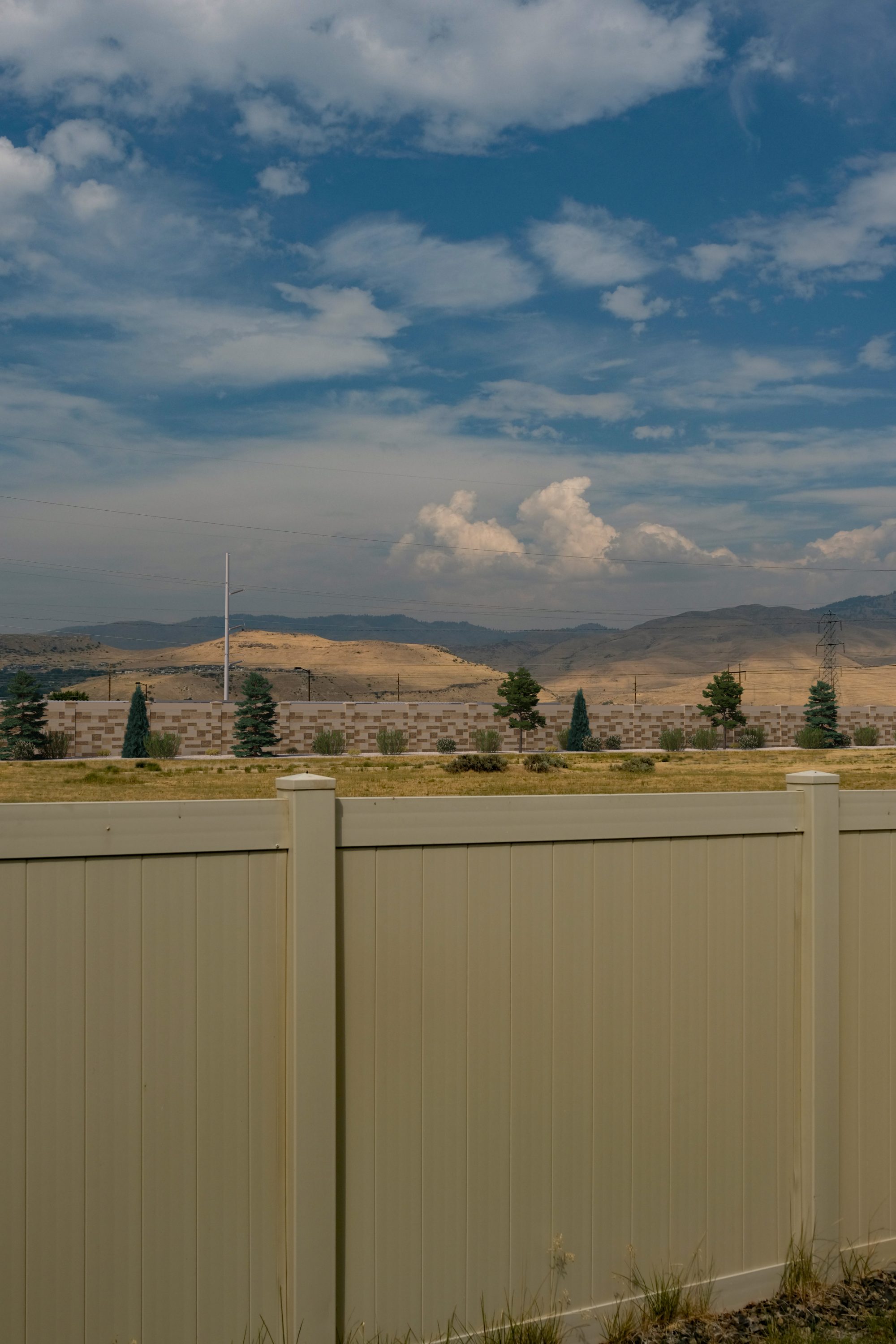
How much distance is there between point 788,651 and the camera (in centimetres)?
15925

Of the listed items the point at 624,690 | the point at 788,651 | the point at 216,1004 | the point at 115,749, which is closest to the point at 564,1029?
the point at 216,1004

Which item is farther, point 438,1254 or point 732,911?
point 732,911

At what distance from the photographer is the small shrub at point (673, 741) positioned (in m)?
48.6

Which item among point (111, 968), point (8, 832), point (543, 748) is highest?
point (8, 832)

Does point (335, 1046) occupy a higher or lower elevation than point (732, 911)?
lower

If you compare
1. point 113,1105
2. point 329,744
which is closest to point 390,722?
point 329,744

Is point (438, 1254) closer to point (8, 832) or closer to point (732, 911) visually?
point (732, 911)

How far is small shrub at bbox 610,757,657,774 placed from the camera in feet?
111

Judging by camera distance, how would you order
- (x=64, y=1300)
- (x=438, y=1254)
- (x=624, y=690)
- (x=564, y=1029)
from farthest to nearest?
(x=624, y=690) → (x=564, y=1029) → (x=438, y=1254) → (x=64, y=1300)

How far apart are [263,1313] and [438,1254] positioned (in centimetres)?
61

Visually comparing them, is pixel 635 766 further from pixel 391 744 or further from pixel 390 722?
pixel 390 722

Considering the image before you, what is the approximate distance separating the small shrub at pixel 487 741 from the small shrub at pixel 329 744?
5.89m

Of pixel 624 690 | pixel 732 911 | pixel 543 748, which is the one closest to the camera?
pixel 732 911

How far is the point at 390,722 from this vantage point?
158ft
